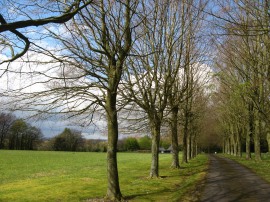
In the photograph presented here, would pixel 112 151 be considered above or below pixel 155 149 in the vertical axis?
above

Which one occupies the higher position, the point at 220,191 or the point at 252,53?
the point at 252,53

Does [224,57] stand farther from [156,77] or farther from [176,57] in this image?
[156,77]

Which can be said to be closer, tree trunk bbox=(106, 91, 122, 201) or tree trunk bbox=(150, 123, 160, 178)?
tree trunk bbox=(106, 91, 122, 201)

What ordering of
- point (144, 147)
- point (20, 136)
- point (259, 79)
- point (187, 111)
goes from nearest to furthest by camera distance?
point (259, 79)
point (187, 111)
point (20, 136)
point (144, 147)

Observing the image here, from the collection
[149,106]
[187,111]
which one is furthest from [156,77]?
[187,111]

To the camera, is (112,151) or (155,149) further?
(155,149)

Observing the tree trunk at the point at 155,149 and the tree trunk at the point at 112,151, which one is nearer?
the tree trunk at the point at 112,151

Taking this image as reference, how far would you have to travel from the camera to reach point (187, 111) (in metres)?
30.9

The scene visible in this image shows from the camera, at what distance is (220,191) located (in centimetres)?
1384

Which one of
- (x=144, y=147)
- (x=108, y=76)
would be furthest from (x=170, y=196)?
(x=144, y=147)

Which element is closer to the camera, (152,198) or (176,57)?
(152,198)

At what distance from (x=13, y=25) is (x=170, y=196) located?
30.9 feet

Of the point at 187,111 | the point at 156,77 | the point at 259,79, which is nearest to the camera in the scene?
the point at 156,77

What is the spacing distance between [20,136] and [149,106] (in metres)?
103
